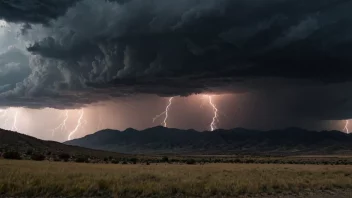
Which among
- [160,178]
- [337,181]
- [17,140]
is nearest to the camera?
[160,178]

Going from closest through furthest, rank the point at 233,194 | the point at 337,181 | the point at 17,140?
1. the point at 233,194
2. the point at 337,181
3. the point at 17,140

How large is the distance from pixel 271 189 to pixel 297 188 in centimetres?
256

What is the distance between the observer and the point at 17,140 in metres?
134

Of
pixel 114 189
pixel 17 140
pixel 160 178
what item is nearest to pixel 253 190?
pixel 160 178

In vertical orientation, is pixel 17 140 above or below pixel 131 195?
above

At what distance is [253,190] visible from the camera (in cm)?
2739

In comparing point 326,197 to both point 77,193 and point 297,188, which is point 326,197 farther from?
point 77,193

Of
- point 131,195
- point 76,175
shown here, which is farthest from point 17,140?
point 131,195

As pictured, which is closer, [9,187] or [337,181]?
[9,187]

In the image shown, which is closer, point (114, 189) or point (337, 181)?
point (114, 189)

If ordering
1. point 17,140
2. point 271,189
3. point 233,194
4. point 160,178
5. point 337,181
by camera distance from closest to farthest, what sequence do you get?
point 233,194 < point 271,189 < point 160,178 < point 337,181 < point 17,140

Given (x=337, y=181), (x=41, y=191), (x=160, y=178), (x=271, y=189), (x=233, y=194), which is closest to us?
(x=41, y=191)

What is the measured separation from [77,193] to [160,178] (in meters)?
8.60

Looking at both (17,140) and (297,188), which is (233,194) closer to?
(297,188)
